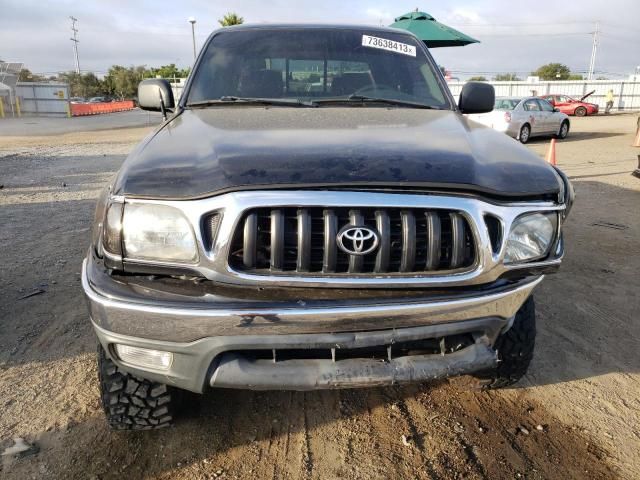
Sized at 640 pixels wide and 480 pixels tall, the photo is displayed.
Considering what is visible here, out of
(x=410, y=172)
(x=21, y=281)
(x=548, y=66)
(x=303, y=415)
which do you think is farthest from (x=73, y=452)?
(x=548, y=66)

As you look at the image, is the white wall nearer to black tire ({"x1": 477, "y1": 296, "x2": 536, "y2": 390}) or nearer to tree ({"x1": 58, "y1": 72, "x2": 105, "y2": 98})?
black tire ({"x1": 477, "y1": 296, "x2": 536, "y2": 390})

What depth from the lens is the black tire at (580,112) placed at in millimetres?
30078

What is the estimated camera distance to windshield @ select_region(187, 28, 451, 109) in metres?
3.15

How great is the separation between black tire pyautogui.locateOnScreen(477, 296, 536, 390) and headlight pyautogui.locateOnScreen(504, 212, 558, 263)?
41 centimetres

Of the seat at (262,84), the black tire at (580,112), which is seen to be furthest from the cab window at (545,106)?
the black tire at (580,112)

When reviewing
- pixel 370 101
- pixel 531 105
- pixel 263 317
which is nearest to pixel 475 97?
pixel 370 101

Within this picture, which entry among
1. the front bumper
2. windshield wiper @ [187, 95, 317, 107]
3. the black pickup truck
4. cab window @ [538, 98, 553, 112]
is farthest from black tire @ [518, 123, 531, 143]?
the front bumper

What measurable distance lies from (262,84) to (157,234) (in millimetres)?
1680

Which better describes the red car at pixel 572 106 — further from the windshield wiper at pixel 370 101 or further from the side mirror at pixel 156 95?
the side mirror at pixel 156 95

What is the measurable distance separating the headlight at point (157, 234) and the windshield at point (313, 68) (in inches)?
56.0

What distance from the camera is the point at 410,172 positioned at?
1.86 m

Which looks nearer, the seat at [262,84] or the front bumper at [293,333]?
the front bumper at [293,333]

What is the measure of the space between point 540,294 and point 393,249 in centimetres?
259

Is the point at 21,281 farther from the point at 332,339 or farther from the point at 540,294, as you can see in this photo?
the point at 540,294
